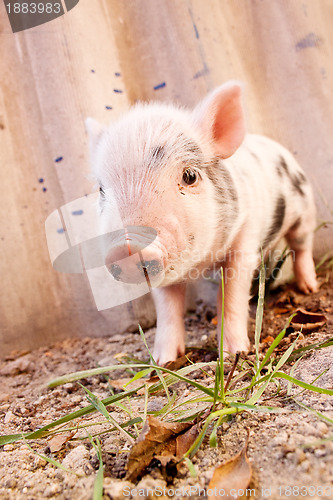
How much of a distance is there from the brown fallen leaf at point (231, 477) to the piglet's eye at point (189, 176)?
104 cm

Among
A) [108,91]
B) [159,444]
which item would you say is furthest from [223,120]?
[159,444]

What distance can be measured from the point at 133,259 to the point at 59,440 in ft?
2.00

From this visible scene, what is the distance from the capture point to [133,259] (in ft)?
4.46

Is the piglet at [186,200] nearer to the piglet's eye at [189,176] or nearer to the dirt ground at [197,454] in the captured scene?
the piglet's eye at [189,176]

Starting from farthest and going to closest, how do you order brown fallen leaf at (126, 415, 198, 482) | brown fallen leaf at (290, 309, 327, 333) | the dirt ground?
brown fallen leaf at (290, 309, 327, 333) → brown fallen leaf at (126, 415, 198, 482) → the dirt ground

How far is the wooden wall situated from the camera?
7.98 ft

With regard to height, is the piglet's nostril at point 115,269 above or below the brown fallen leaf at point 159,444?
above

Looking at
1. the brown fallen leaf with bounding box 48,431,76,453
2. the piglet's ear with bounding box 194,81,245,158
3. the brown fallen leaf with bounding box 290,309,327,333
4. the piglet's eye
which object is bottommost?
the brown fallen leaf with bounding box 290,309,327,333

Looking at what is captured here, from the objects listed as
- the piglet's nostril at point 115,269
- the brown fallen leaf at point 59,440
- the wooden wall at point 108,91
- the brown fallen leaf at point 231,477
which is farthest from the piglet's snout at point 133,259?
the wooden wall at point 108,91

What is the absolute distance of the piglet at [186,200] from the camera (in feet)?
4.85

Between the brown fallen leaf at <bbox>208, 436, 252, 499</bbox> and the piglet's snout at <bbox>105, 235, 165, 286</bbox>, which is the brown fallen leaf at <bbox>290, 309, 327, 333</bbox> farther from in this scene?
the brown fallen leaf at <bbox>208, 436, 252, 499</bbox>

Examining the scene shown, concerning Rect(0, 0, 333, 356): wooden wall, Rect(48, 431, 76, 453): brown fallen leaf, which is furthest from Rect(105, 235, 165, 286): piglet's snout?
Rect(0, 0, 333, 356): wooden wall

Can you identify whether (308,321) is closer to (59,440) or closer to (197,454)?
(197,454)

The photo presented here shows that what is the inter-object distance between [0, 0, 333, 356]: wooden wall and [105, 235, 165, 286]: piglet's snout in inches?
47.9
